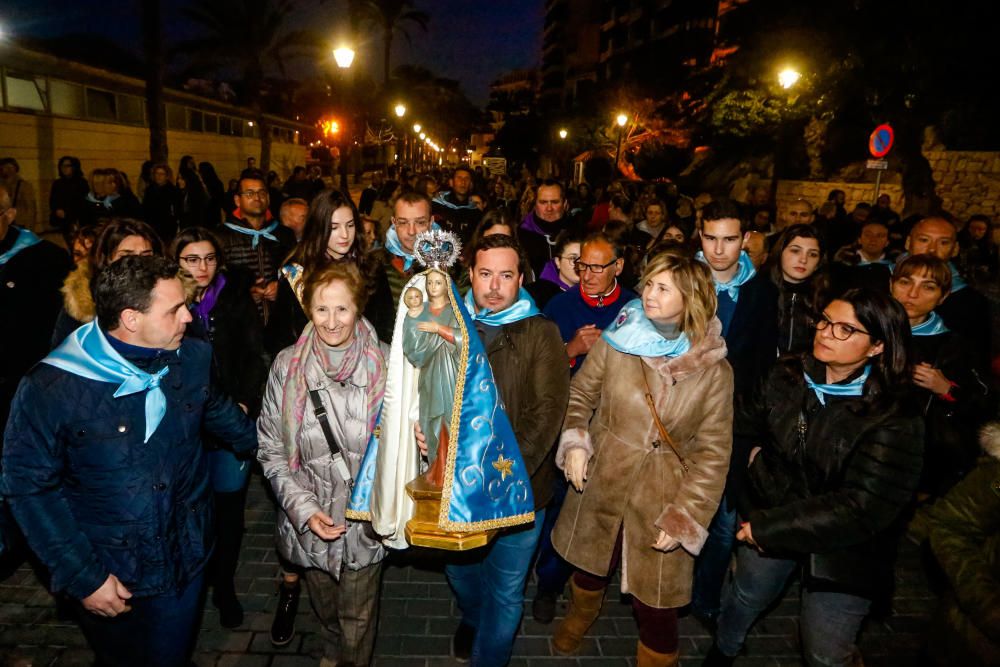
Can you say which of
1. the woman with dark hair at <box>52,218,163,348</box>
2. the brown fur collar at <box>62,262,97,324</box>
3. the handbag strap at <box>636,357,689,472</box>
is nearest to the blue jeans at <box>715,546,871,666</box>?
the handbag strap at <box>636,357,689,472</box>

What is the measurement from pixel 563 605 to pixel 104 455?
3062mm

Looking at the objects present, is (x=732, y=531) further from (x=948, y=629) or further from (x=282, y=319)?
(x=282, y=319)

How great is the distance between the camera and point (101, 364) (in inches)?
94.3

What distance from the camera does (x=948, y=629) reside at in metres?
2.67

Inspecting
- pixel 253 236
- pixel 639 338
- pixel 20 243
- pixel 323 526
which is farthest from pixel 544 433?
pixel 20 243

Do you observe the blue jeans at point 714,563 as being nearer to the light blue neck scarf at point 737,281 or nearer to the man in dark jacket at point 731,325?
the man in dark jacket at point 731,325

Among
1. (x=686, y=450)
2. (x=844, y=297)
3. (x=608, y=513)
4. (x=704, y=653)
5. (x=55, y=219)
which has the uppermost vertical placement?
(x=55, y=219)

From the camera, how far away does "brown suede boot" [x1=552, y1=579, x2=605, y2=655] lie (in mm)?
3521

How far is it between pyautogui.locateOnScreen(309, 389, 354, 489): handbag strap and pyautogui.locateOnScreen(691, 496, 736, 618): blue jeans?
232 cm

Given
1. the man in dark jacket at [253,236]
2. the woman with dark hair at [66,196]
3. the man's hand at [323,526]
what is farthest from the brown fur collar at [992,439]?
the woman with dark hair at [66,196]

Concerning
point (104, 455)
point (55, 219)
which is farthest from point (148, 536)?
point (55, 219)

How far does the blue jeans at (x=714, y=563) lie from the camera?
3.77 metres

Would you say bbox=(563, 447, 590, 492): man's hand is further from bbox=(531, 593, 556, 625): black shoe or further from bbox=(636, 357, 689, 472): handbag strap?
bbox=(531, 593, 556, 625): black shoe

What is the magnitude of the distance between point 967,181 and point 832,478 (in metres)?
20.2
